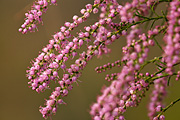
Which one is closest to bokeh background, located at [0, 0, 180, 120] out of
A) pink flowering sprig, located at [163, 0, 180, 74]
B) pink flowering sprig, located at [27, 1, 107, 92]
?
pink flowering sprig, located at [27, 1, 107, 92]

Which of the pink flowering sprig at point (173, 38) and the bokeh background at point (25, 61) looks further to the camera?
the bokeh background at point (25, 61)

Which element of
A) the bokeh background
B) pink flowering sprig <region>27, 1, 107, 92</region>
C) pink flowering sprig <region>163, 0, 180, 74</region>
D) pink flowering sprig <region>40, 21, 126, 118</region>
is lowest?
pink flowering sprig <region>163, 0, 180, 74</region>

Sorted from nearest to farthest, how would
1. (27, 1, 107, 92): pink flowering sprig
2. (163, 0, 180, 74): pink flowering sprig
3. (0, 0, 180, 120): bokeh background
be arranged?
(163, 0, 180, 74): pink flowering sprig, (27, 1, 107, 92): pink flowering sprig, (0, 0, 180, 120): bokeh background

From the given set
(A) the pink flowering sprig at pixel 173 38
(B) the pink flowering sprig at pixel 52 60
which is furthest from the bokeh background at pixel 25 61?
(A) the pink flowering sprig at pixel 173 38

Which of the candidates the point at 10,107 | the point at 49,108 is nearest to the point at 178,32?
the point at 49,108

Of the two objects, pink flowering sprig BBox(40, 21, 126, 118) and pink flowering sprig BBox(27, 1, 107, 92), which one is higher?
pink flowering sprig BBox(27, 1, 107, 92)

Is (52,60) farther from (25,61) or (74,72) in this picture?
(25,61)

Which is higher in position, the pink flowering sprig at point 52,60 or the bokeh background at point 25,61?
the bokeh background at point 25,61

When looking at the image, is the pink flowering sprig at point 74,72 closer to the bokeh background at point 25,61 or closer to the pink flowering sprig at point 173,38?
the pink flowering sprig at point 173,38

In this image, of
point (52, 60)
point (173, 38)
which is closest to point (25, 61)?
point (52, 60)

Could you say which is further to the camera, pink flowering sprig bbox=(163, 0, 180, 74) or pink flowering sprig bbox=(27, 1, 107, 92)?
pink flowering sprig bbox=(27, 1, 107, 92)

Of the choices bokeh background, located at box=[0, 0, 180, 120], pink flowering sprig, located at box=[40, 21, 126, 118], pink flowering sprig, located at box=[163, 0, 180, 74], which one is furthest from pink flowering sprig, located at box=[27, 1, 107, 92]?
bokeh background, located at box=[0, 0, 180, 120]

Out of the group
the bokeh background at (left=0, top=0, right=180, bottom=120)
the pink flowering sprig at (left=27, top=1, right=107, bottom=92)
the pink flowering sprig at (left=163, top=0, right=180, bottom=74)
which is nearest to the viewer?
the pink flowering sprig at (left=163, top=0, right=180, bottom=74)

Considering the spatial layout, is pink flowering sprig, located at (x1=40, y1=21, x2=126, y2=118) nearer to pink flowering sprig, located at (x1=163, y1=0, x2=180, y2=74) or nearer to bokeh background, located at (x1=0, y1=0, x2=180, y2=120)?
pink flowering sprig, located at (x1=163, y1=0, x2=180, y2=74)
